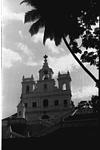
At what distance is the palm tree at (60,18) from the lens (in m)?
17.4

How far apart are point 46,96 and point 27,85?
384cm

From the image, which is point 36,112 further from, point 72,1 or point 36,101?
point 72,1

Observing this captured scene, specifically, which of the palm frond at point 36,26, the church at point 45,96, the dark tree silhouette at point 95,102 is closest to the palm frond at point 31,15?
the palm frond at point 36,26

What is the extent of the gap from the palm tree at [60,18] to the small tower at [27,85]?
30.0m

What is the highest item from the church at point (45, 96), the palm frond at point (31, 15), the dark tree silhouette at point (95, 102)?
the palm frond at point (31, 15)

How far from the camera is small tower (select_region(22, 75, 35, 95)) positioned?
50.6 m

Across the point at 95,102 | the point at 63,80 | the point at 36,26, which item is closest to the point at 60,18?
the point at 36,26

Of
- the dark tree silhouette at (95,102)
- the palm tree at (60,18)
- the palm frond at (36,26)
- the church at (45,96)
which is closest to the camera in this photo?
the dark tree silhouette at (95,102)

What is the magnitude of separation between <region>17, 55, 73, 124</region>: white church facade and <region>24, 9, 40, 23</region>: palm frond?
2754cm

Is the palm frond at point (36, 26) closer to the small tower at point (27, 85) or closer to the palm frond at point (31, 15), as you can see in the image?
the palm frond at point (31, 15)

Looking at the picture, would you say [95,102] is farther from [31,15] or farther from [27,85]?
[27,85]

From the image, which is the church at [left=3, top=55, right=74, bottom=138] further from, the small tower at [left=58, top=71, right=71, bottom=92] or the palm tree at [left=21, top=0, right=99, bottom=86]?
the palm tree at [left=21, top=0, right=99, bottom=86]

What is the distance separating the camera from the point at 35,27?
21.0 metres

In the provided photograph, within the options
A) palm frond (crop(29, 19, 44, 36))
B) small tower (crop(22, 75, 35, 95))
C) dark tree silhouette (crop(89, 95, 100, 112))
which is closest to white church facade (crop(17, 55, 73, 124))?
small tower (crop(22, 75, 35, 95))
